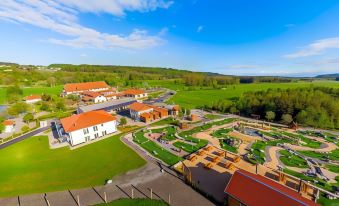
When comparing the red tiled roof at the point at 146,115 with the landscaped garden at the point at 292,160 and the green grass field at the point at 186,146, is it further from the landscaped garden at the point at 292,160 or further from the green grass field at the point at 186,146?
the landscaped garden at the point at 292,160

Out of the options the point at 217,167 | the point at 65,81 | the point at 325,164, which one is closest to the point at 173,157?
the point at 217,167

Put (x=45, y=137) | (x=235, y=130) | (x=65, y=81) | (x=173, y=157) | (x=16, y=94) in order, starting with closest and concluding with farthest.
Answer: (x=173, y=157)
(x=45, y=137)
(x=235, y=130)
(x=16, y=94)
(x=65, y=81)

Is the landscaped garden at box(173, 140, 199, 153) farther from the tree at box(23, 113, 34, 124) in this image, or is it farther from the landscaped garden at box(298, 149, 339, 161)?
the tree at box(23, 113, 34, 124)

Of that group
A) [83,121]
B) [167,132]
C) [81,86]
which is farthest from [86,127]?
[81,86]

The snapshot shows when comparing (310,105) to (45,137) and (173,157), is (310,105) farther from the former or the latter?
(45,137)

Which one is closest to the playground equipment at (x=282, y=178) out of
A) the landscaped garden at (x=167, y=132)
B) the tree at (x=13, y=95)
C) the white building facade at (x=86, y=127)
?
the landscaped garden at (x=167, y=132)
